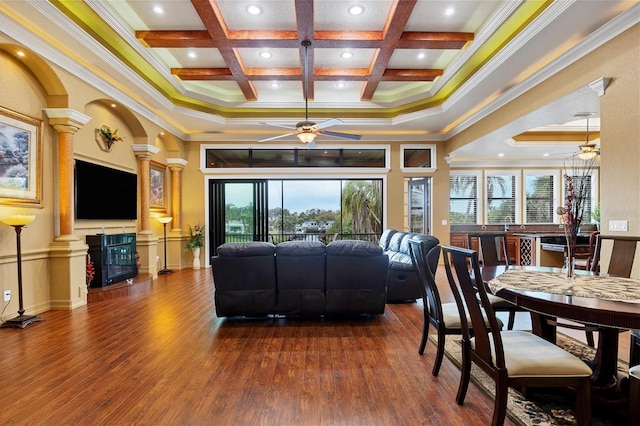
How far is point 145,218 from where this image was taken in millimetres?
6641

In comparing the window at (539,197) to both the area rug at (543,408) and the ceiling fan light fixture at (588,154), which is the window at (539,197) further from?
the area rug at (543,408)

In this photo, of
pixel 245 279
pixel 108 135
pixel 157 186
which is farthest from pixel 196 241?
pixel 245 279

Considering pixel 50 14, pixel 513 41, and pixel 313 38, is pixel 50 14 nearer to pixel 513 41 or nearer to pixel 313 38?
pixel 313 38

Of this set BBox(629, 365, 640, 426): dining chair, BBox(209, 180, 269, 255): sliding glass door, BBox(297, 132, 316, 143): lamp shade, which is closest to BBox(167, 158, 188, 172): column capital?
BBox(209, 180, 269, 255): sliding glass door

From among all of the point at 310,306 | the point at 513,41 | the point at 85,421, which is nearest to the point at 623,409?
the point at 310,306

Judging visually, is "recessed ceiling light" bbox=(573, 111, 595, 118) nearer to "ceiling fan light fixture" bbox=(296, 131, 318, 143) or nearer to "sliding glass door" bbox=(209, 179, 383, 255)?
"ceiling fan light fixture" bbox=(296, 131, 318, 143)

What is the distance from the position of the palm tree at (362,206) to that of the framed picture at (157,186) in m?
4.36

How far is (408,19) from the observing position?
420 centimetres

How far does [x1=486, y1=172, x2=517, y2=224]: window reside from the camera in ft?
31.2

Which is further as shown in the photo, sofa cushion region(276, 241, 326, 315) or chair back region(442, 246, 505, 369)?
sofa cushion region(276, 241, 326, 315)

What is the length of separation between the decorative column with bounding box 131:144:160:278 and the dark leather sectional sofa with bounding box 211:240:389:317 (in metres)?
3.59

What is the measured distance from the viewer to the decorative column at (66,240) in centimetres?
437

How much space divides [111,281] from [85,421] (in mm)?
3835

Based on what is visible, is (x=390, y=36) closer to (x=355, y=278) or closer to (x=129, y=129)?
(x=355, y=278)
